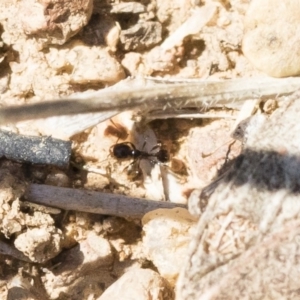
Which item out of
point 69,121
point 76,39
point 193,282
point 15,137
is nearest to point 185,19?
point 76,39

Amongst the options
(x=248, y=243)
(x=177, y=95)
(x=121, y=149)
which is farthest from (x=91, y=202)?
(x=248, y=243)

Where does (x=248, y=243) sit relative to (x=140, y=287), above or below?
above

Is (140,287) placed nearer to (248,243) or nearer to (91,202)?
(91,202)

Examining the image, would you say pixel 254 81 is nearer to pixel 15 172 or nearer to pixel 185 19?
pixel 185 19

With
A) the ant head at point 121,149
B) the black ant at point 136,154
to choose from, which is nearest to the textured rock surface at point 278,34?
the black ant at point 136,154

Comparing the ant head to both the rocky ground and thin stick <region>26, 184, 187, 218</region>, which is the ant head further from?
thin stick <region>26, 184, 187, 218</region>

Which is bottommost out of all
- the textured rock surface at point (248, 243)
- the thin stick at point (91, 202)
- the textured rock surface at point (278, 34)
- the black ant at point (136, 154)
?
the thin stick at point (91, 202)

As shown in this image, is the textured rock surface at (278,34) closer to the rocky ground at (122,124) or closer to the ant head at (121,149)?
the rocky ground at (122,124)
